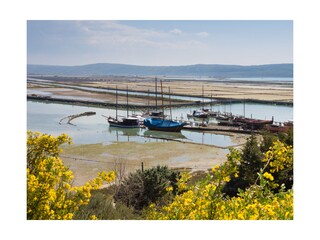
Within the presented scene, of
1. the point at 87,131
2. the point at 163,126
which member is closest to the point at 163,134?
the point at 163,126

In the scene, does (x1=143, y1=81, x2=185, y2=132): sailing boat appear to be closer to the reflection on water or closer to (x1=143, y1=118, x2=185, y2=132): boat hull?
(x1=143, y1=118, x2=185, y2=132): boat hull

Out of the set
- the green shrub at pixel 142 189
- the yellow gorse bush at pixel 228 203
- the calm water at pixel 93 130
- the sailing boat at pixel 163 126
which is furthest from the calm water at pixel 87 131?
the yellow gorse bush at pixel 228 203

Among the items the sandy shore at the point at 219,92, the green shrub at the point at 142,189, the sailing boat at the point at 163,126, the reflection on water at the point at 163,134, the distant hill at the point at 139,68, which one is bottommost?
the green shrub at the point at 142,189

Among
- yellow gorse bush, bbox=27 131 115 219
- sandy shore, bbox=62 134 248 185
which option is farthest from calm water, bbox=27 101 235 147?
yellow gorse bush, bbox=27 131 115 219

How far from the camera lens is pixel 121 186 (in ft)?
21.4

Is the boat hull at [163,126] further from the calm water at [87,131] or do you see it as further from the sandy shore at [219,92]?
the sandy shore at [219,92]

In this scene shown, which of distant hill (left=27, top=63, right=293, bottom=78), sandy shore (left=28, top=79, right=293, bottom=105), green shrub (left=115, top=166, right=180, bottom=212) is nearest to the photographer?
green shrub (left=115, top=166, right=180, bottom=212)

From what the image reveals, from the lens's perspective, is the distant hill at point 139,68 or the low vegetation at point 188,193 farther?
the distant hill at point 139,68

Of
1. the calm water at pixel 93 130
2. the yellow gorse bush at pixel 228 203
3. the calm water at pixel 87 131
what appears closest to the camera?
the yellow gorse bush at pixel 228 203

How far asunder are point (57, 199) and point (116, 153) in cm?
847

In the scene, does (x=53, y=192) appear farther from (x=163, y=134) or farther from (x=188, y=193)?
(x=163, y=134)
